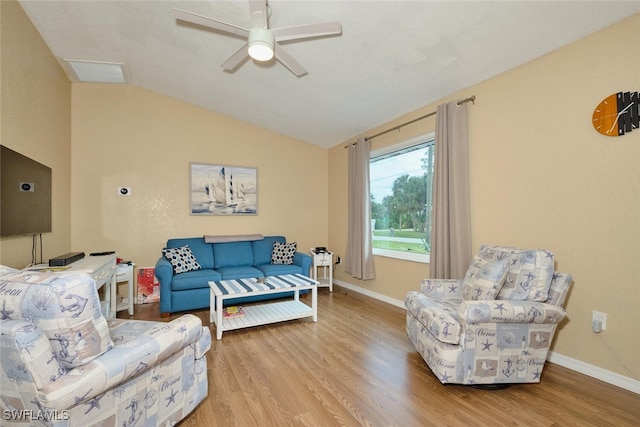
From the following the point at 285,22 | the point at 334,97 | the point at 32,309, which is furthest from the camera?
the point at 334,97

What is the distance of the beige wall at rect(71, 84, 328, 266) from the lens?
383 cm

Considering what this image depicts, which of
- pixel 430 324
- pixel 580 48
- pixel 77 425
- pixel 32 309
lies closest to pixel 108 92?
pixel 32 309

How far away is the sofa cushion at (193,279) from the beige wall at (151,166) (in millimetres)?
939

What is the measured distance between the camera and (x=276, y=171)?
5.01 meters

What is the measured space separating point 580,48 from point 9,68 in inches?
172

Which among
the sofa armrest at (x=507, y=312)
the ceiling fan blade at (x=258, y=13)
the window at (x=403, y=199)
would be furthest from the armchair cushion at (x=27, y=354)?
the window at (x=403, y=199)

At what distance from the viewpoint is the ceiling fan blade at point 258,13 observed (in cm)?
183

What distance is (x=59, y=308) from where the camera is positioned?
1084 mm

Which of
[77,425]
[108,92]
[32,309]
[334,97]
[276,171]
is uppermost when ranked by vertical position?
[108,92]

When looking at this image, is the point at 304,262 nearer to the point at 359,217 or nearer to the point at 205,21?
the point at 359,217

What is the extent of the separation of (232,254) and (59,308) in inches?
127

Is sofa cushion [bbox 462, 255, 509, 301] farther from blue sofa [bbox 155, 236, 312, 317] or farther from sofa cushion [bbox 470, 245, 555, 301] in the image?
blue sofa [bbox 155, 236, 312, 317]

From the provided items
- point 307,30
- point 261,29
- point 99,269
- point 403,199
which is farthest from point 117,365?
point 403,199

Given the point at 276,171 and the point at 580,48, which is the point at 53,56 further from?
the point at 580,48
